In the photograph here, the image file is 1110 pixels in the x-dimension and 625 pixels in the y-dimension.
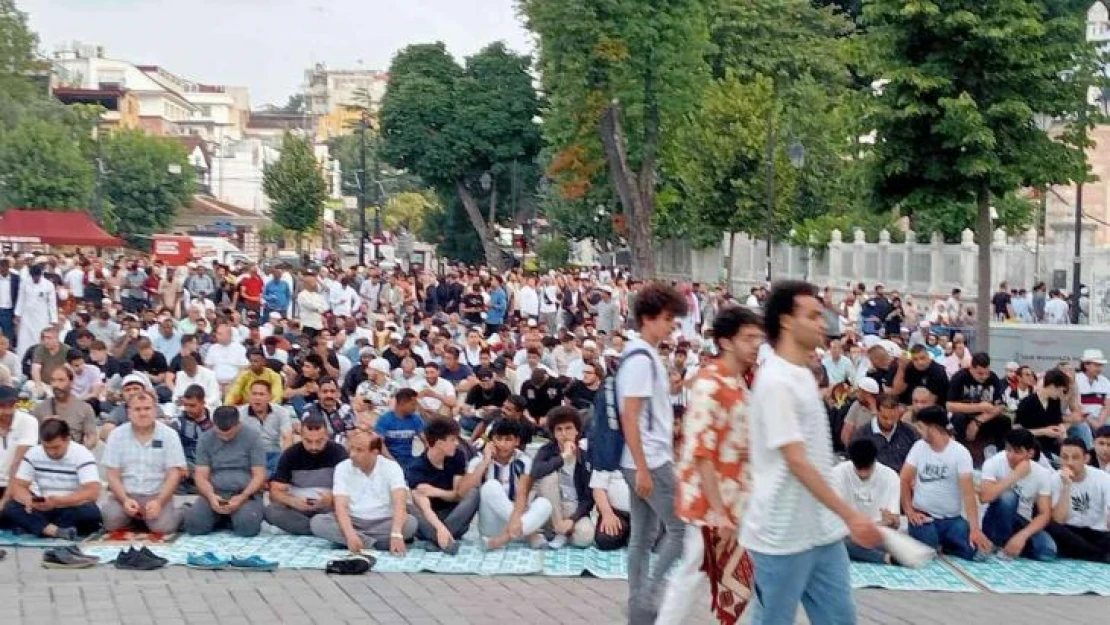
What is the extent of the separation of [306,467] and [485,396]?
17.5ft

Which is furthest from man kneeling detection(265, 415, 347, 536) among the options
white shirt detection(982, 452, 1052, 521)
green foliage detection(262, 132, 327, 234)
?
green foliage detection(262, 132, 327, 234)

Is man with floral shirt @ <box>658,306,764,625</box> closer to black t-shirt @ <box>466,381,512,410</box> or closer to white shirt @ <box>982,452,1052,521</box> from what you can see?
white shirt @ <box>982,452,1052,521</box>

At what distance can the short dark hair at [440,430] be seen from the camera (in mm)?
13805

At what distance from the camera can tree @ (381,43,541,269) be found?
72.2m

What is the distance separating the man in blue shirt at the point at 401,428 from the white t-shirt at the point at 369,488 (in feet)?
6.23

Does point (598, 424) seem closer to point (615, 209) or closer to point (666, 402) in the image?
point (666, 402)

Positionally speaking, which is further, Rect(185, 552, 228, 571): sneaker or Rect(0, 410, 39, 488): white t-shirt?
Rect(0, 410, 39, 488): white t-shirt

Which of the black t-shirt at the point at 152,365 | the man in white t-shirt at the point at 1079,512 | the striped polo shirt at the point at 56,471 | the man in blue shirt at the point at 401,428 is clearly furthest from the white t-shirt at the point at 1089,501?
the black t-shirt at the point at 152,365

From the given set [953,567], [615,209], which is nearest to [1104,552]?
[953,567]

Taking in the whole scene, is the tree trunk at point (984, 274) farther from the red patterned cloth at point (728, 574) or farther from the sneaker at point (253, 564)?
the red patterned cloth at point (728, 574)

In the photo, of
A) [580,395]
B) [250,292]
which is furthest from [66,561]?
[250,292]

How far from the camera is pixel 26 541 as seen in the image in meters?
12.9

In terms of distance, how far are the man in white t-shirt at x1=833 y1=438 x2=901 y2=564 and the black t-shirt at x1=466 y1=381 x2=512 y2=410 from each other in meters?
6.30

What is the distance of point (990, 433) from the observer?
52.6ft
